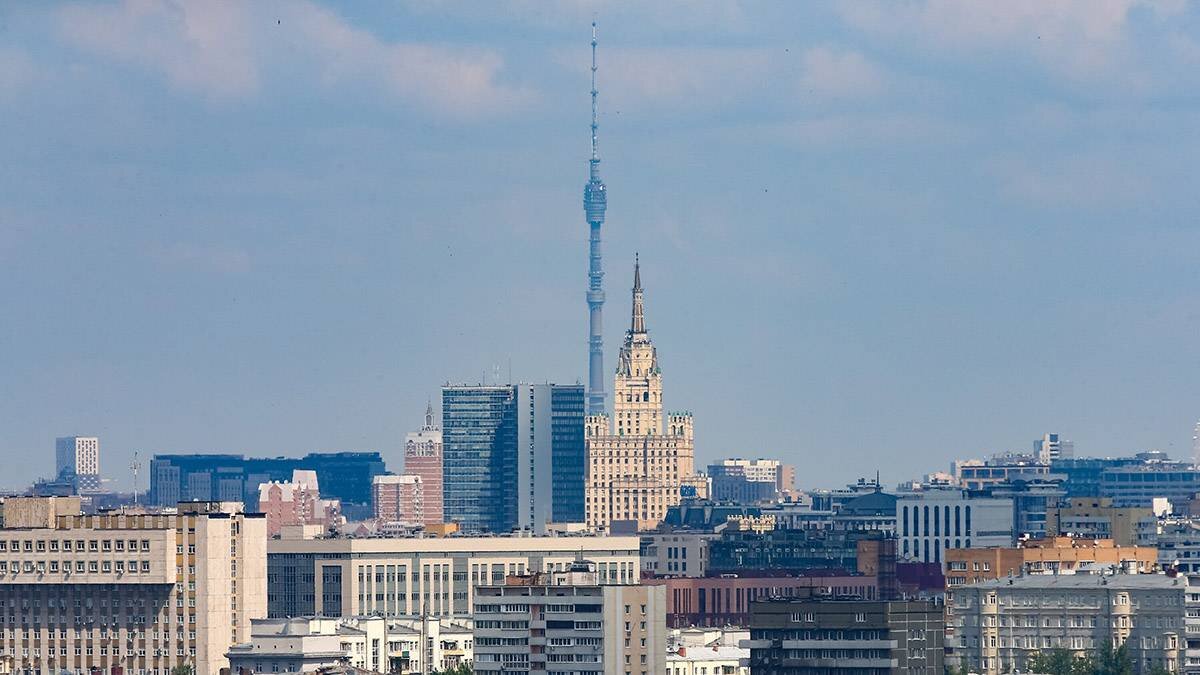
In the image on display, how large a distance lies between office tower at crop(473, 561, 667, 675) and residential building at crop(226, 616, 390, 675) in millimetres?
5991

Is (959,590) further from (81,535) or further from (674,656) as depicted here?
(81,535)

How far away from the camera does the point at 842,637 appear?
149 meters

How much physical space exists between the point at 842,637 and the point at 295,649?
19.4 metres

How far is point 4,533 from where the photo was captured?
168250mm

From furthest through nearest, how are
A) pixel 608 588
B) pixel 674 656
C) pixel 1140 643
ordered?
pixel 1140 643
pixel 674 656
pixel 608 588

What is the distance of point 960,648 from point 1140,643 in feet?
23.3

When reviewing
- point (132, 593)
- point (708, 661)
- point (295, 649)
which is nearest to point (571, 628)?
point (295, 649)

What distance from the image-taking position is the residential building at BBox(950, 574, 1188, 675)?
17538 cm

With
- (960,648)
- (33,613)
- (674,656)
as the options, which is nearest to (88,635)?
(33,613)

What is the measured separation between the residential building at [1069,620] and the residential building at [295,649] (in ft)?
83.5

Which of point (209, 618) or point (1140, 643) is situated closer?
point (209, 618)

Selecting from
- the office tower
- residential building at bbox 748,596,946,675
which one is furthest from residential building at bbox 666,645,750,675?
the office tower

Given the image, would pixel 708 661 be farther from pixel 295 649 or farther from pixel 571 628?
pixel 571 628

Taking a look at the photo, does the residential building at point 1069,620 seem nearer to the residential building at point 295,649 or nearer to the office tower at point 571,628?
the residential building at point 295,649
